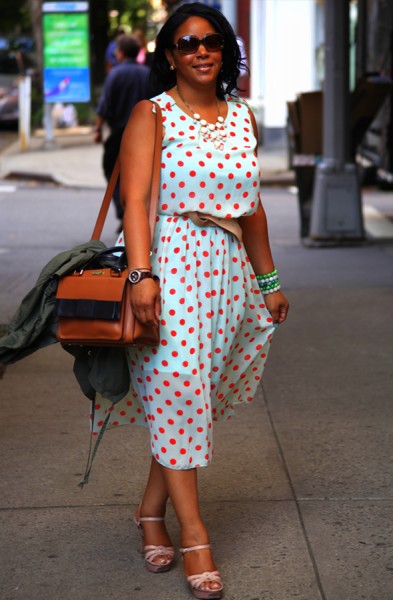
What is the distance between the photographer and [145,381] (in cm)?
370

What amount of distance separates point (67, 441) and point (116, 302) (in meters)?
1.86

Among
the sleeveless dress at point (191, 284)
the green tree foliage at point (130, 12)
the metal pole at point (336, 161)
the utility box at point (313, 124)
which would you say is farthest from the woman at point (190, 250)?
the green tree foliage at point (130, 12)

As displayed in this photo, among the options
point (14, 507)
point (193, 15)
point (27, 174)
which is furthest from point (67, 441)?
point (27, 174)

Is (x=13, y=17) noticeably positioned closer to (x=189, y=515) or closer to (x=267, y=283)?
(x=267, y=283)

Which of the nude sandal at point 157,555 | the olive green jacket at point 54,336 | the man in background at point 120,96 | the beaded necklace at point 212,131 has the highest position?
the beaded necklace at point 212,131

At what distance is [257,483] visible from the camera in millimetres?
4684

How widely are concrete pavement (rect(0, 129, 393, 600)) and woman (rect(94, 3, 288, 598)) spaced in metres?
0.26

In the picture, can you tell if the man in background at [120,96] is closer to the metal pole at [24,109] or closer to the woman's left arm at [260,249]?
the woman's left arm at [260,249]

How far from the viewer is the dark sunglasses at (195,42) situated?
3.70 m

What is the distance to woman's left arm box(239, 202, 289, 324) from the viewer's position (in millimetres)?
3957

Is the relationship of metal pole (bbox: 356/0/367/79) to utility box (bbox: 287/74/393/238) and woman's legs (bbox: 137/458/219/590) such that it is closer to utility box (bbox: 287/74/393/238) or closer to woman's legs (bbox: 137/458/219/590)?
utility box (bbox: 287/74/393/238)

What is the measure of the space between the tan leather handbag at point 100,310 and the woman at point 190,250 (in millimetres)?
44

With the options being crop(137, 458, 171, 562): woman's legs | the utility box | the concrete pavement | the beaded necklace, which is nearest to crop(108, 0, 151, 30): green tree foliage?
the utility box

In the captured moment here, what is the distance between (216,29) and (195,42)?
0.09m
